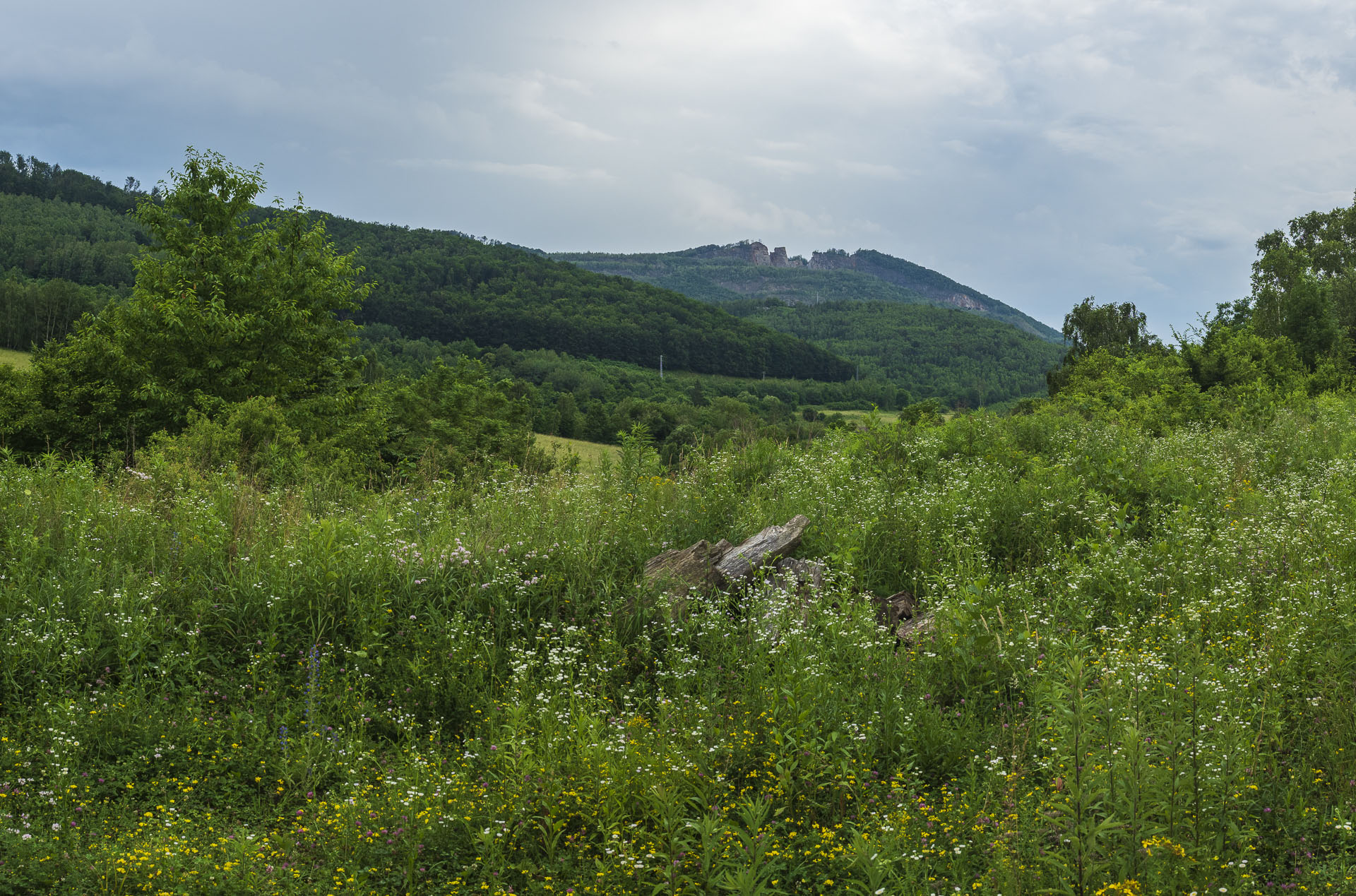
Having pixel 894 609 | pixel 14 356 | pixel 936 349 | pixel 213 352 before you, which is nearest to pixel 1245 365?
pixel 894 609

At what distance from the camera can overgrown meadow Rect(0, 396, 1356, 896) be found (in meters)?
3.43

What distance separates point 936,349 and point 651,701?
158m

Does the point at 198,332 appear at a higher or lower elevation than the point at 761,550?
higher

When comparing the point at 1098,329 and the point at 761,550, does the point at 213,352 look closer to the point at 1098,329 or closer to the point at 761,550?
the point at 761,550

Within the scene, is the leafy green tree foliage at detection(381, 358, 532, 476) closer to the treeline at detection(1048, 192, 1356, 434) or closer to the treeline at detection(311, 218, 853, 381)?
the treeline at detection(1048, 192, 1356, 434)

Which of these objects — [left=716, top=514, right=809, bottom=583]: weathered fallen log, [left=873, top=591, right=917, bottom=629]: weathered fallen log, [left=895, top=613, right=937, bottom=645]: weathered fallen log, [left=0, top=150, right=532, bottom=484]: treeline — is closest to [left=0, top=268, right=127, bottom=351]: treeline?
[left=0, top=150, right=532, bottom=484]: treeline

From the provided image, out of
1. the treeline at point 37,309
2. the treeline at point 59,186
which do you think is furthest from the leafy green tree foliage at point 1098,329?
the treeline at point 59,186

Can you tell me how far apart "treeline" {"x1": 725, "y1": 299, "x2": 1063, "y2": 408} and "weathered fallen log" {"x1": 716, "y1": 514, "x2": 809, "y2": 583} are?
112433 mm

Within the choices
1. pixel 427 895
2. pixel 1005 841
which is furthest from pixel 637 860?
pixel 1005 841

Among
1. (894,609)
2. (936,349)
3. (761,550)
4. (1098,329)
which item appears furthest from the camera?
(936,349)

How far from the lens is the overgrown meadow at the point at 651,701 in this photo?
3434 millimetres

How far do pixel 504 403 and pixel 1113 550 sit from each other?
1342 inches

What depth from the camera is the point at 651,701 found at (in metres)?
5.07

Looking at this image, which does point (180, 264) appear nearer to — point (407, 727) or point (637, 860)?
point (407, 727)
